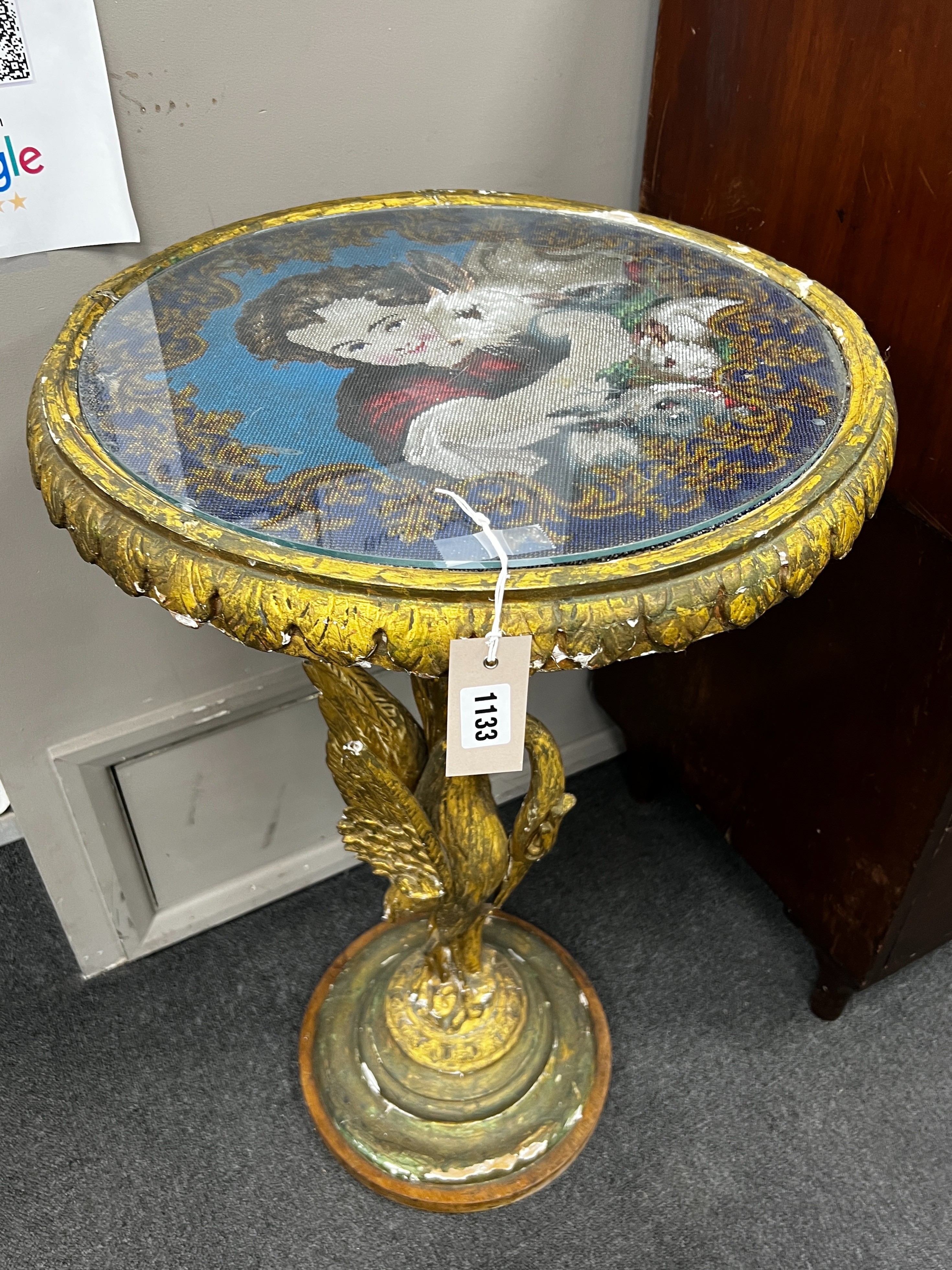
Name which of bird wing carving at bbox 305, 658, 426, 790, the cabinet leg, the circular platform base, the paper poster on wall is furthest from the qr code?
the cabinet leg

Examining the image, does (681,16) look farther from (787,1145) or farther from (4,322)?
(787,1145)

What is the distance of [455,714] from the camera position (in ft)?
2.07

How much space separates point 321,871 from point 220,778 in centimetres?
28

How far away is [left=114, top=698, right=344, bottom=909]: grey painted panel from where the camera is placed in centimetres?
134

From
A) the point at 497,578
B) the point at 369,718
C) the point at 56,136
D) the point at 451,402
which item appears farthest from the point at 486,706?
the point at 56,136

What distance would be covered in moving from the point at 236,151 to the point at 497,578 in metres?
0.69

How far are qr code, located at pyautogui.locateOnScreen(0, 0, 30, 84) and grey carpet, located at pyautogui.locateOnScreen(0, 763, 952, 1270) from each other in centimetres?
114

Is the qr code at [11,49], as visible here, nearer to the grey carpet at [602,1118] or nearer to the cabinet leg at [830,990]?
the grey carpet at [602,1118]

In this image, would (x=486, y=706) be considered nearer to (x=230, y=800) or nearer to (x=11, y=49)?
(x=11, y=49)

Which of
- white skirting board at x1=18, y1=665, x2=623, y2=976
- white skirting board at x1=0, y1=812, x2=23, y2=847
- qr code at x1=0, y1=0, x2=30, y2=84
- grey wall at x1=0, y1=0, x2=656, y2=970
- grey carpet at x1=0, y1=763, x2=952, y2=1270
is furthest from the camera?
white skirting board at x1=0, y1=812, x2=23, y2=847

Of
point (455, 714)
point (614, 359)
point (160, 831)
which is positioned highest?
point (614, 359)

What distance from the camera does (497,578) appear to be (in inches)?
22.6

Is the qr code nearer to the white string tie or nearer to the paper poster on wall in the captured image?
the paper poster on wall

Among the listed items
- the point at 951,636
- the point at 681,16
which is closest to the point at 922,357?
the point at 951,636
